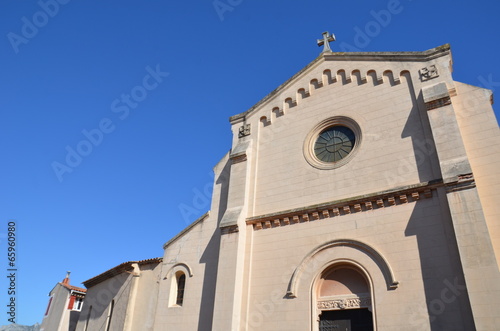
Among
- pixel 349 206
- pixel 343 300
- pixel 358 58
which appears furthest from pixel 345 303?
pixel 358 58

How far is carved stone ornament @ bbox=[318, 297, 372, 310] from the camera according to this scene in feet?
35.6

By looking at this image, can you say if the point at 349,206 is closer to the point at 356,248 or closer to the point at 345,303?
the point at 356,248

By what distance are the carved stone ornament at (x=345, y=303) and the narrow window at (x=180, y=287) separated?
5620 mm

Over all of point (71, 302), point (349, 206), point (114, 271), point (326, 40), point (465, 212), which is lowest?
point (465, 212)

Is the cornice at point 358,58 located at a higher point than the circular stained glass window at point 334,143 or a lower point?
higher

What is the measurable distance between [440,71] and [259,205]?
25.8ft

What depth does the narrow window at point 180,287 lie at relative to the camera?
14289 mm

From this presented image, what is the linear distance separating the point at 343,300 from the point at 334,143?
18.4ft

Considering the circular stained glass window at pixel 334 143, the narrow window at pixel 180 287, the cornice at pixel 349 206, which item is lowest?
the narrow window at pixel 180 287

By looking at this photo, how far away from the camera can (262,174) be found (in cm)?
1488

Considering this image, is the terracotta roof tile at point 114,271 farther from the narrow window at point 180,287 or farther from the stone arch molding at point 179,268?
the narrow window at point 180,287

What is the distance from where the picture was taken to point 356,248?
11.4 m

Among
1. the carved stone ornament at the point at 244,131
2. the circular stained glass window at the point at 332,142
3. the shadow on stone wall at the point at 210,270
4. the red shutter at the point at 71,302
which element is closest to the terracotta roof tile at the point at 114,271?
the shadow on stone wall at the point at 210,270

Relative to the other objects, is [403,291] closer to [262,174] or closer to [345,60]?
[262,174]
